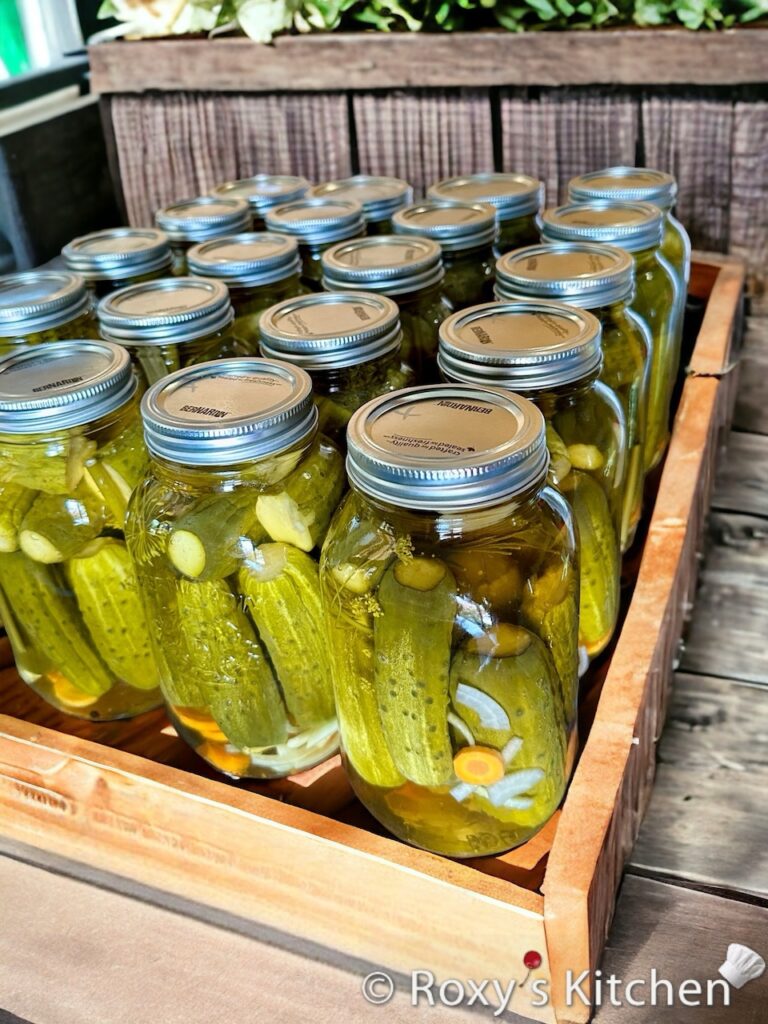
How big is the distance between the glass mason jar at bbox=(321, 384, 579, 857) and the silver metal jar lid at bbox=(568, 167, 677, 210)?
1.93 ft

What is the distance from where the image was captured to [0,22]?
6.88ft

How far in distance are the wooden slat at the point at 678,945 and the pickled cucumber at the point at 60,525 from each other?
1.64 feet

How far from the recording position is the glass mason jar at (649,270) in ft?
3.21

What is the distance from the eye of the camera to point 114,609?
78cm

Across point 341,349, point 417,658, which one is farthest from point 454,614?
point 341,349

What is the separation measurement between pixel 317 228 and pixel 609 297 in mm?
352

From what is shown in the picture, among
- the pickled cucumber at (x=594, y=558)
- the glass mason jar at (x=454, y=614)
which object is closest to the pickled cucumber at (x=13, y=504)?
the glass mason jar at (x=454, y=614)

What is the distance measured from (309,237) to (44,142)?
75 centimetres

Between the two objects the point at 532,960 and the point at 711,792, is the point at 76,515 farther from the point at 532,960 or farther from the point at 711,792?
the point at 711,792

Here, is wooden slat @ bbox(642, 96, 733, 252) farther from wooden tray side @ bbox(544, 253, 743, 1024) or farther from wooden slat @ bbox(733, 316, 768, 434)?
wooden tray side @ bbox(544, 253, 743, 1024)

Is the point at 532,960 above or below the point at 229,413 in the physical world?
below

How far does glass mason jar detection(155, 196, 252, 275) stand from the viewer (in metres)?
1.11

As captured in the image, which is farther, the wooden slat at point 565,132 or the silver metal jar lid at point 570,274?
the wooden slat at point 565,132

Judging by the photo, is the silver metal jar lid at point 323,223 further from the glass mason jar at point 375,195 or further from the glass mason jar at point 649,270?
the glass mason jar at point 649,270
